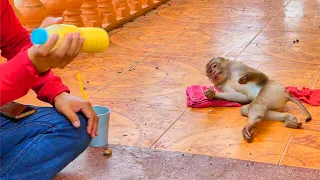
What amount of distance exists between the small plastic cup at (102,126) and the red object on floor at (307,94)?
104 centimetres

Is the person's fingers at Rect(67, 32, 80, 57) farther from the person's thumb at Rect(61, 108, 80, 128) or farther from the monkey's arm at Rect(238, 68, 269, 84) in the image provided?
the monkey's arm at Rect(238, 68, 269, 84)

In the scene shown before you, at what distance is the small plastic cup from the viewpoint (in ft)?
7.94

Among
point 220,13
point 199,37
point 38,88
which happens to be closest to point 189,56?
point 199,37

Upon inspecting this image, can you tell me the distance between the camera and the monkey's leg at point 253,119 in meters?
2.58

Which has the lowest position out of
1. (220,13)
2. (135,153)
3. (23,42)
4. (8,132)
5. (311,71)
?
(220,13)

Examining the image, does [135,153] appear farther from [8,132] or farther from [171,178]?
[8,132]

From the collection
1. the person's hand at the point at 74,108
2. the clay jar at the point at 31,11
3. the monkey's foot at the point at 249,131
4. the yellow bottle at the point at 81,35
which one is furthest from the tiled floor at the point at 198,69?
the yellow bottle at the point at 81,35

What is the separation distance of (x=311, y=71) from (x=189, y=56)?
0.81 meters

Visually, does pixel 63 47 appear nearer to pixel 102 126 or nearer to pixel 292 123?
pixel 102 126

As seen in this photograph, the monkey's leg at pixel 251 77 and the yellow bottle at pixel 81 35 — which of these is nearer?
the yellow bottle at pixel 81 35

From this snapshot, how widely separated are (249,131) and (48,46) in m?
1.34

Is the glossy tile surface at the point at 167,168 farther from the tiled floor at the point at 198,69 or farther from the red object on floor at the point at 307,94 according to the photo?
the red object on floor at the point at 307,94

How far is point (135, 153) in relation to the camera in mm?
2486

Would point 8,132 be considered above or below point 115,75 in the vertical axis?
above
